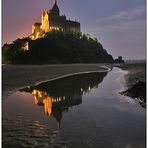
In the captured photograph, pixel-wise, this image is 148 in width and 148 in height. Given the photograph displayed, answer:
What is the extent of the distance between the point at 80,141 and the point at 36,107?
2429 millimetres

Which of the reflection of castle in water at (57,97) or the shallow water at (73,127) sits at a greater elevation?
the reflection of castle in water at (57,97)

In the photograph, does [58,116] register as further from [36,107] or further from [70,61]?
[70,61]

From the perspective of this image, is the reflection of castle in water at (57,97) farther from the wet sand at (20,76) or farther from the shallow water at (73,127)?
the wet sand at (20,76)

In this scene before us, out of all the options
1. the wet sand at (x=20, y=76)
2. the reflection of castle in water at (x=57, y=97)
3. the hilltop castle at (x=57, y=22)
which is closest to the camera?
the reflection of castle in water at (x=57, y=97)

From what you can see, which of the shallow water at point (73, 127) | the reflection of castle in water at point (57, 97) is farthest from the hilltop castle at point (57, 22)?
the shallow water at point (73, 127)

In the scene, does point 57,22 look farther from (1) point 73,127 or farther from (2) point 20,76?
(1) point 73,127

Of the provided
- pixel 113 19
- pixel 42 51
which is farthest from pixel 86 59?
pixel 113 19

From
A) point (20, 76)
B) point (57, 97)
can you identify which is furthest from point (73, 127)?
point (20, 76)

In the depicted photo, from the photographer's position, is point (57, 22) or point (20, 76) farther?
point (57, 22)

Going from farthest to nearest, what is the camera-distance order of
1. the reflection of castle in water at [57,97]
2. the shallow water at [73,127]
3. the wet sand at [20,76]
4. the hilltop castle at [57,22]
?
the wet sand at [20,76], the hilltop castle at [57,22], the reflection of castle in water at [57,97], the shallow water at [73,127]

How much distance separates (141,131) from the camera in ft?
11.4

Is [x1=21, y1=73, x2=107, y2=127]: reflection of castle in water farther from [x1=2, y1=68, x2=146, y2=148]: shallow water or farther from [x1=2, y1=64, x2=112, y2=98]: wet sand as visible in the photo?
[x1=2, y1=64, x2=112, y2=98]: wet sand

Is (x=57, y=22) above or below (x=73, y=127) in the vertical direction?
above

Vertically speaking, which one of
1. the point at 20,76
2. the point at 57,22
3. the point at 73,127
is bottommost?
the point at 73,127
